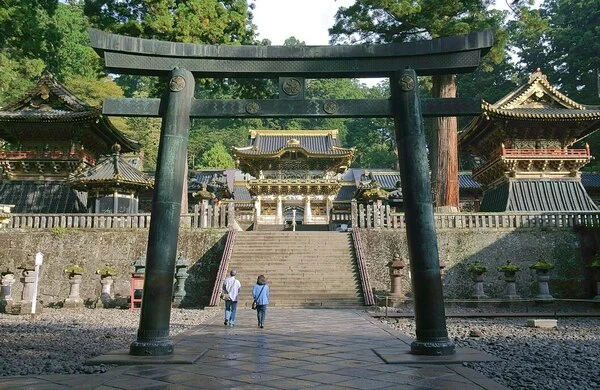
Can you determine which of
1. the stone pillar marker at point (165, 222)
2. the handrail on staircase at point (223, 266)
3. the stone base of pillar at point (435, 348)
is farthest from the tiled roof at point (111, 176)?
the stone base of pillar at point (435, 348)

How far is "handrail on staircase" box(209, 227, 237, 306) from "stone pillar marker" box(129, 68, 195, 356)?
937 cm

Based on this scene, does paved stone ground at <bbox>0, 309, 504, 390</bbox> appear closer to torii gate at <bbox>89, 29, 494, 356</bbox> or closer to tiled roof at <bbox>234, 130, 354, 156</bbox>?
torii gate at <bbox>89, 29, 494, 356</bbox>

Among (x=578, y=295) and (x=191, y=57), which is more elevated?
(x=191, y=57)

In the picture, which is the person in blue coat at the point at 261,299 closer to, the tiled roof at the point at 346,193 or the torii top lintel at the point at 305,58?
the torii top lintel at the point at 305,58

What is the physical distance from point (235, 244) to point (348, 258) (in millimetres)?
4482

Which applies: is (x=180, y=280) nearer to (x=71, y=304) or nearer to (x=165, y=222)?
(x=71, y=304)

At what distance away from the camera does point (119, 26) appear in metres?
20.1

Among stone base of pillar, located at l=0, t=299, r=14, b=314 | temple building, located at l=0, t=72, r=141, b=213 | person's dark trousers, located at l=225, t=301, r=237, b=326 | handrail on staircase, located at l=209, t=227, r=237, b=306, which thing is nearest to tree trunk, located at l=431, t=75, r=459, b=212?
handrail on staircase, located at l=209, t=227, r=237, b=306

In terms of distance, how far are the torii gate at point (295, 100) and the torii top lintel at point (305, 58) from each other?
1cm

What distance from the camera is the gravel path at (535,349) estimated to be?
533cm

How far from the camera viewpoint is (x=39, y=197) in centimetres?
2381

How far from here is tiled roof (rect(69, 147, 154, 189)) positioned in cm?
2161

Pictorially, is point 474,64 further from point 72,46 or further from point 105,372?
point 72,46

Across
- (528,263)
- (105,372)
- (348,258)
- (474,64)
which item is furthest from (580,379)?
(528,263)
